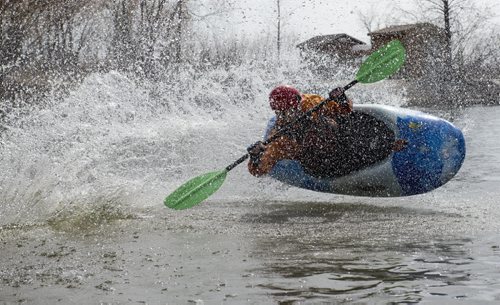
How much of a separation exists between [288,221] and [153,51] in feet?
56.4

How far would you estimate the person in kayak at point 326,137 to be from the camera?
7.02m

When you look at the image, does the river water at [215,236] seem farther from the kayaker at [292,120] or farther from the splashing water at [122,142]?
the kayaker at [292,120]

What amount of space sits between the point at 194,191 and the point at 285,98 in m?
1.22

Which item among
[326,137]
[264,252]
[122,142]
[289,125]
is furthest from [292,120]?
[122,142]

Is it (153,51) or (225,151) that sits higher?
(153,51)

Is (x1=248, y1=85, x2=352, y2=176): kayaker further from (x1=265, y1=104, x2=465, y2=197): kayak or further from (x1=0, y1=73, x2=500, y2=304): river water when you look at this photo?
(x1=0, y1=73, x2=500, y2=304): river water

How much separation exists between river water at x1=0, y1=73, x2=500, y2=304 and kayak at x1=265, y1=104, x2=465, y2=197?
0.19m

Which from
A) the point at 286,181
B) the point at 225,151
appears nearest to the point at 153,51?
the point at 225,151

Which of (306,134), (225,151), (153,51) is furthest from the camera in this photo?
(153,51)

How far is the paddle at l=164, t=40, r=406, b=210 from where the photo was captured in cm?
662

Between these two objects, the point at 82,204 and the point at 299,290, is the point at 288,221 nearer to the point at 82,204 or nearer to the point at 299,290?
the point at 82,204

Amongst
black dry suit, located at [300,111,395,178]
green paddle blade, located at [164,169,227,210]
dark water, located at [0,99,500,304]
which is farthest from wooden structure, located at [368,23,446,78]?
green paddle blade, located at [164,169,227,210]

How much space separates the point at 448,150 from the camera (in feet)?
23.6

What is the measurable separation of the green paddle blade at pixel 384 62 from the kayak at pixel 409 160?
1.02 ft
